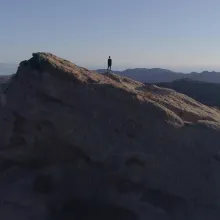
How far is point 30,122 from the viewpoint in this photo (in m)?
14.1

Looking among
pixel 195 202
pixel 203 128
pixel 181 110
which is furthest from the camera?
pixel 181 110

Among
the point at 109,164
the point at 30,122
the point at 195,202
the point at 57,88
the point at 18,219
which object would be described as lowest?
the point at 18,219

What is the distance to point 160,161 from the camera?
532 inches

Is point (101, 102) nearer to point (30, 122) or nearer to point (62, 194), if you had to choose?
point (30, 122)

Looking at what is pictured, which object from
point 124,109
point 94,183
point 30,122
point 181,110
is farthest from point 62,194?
point 181,110

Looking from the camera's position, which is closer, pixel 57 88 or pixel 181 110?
pixel 57 88

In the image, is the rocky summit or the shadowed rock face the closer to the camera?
the rocky summit

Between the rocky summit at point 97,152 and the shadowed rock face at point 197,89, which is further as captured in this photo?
the shadowed rock face at point 197,89

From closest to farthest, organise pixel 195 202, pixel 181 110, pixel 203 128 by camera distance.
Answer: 1. pixel 195 202
2. pixel 203 128
3. pixel 181 110

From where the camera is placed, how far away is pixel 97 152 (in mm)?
13664

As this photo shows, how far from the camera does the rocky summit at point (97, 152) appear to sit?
531 inches

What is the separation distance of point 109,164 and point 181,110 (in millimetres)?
3484

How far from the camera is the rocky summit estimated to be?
13.5m

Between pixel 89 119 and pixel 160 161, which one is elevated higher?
pixel 89 119
